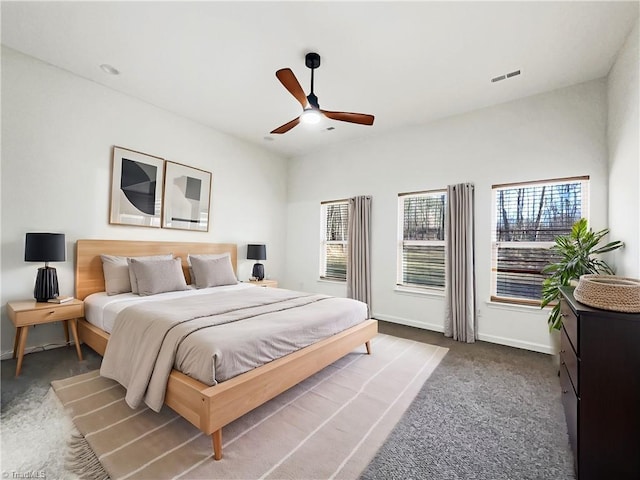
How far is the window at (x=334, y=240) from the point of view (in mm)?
5297

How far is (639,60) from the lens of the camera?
222 centimetres

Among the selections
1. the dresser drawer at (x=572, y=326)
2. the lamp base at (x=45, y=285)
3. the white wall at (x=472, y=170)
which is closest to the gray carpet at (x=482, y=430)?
the dresser drawer at (x=572, y=326)

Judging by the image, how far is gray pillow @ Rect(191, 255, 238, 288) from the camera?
152 inches

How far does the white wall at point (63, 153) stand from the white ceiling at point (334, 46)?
0.77 ft

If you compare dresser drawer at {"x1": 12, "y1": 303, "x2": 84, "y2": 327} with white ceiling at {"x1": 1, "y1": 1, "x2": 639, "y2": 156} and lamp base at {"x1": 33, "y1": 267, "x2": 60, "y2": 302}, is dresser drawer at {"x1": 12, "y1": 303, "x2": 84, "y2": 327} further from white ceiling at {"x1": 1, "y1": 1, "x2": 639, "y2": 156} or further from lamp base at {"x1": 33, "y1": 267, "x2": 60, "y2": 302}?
white ceiling at {"x1": 1, "y1": 1, "x2": 639, "y2": 156}

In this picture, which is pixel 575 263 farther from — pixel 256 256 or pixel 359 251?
pixel 256 256

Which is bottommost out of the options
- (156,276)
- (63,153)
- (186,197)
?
(156,276)

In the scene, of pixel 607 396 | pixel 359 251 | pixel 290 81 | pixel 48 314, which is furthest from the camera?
pixel 359 251

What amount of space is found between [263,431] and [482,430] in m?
1.47

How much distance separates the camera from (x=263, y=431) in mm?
1880

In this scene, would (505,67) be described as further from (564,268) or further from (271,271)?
(271,271)

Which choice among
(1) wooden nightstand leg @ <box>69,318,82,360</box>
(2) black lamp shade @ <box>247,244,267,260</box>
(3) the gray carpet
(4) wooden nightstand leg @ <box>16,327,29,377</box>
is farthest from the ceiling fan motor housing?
(4) wooden nightstand leg @ <box>16,327,29,377</box>

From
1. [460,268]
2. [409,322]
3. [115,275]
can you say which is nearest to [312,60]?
[460,268]

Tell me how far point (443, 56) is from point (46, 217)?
4416 millimetres
